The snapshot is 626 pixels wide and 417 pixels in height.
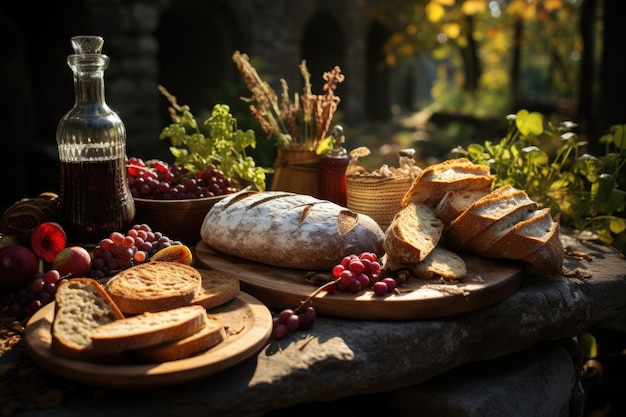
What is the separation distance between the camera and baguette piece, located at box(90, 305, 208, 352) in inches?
61.4

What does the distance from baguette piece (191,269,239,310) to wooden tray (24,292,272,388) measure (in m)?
0.10

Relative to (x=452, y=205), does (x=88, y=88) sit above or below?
above

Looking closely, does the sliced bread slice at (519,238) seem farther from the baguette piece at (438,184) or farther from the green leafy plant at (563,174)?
the green leafy plant at (563,174)

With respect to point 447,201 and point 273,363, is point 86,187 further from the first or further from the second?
point 447,201

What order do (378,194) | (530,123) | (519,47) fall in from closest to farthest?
(378,194)
(530,123)
(519,47)

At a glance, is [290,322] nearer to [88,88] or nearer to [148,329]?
[148,329]

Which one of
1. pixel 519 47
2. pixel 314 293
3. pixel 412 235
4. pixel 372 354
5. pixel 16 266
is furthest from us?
pixel 519 47

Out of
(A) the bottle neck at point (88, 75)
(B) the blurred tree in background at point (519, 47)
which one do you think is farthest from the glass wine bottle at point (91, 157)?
(B) the blurred tree in background at point (519, 47)

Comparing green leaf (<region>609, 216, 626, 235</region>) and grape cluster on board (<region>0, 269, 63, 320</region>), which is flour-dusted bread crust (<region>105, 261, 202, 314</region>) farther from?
green leaf (<region>609, 216, 626, 235</region>)

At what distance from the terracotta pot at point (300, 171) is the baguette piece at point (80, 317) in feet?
4.41

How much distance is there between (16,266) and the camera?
2115 millimetres

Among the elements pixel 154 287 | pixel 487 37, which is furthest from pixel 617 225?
pixel 487 37

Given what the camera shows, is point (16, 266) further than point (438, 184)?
No

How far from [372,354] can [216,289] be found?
0.55 metres
